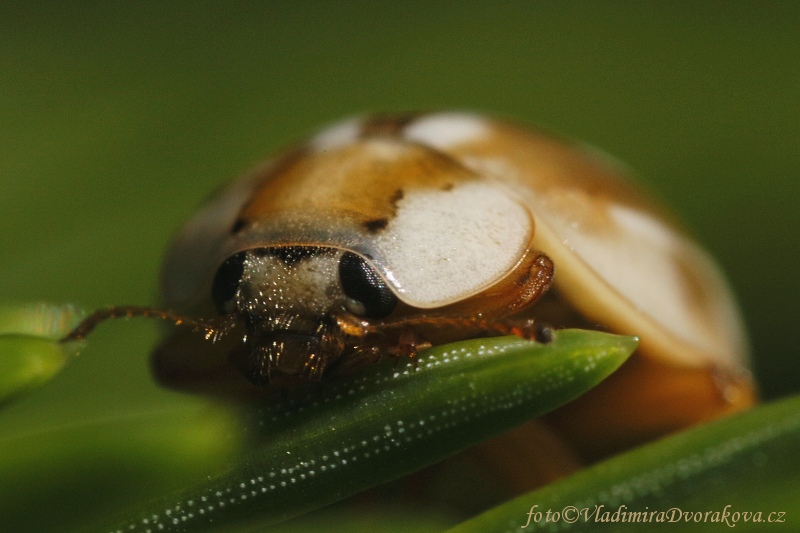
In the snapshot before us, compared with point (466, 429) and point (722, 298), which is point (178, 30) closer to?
point (722, 298)

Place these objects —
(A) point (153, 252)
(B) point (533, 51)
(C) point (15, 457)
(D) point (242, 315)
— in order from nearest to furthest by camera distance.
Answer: (C) point (15, 457) → (D) point (242, 315) → (A) point (153, 252) → (B) point (533, 51)

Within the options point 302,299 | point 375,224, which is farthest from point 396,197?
point 302,299

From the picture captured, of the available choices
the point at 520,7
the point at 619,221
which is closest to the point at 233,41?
the point at 520,7

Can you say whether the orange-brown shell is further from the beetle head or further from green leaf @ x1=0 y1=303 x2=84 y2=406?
green leaf @ x1=0 y1=303 x2=84 y2=406

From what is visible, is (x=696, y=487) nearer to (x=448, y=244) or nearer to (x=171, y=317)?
(x=448, y=244)

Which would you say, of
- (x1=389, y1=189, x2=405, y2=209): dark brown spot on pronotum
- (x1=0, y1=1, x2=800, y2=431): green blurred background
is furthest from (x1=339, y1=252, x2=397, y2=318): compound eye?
(x1=0, y1=1, x2=800, y2=431): green blurred background

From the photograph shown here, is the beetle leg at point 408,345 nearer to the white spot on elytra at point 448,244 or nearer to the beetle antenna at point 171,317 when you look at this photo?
the white spot on elytra at point 448,244
